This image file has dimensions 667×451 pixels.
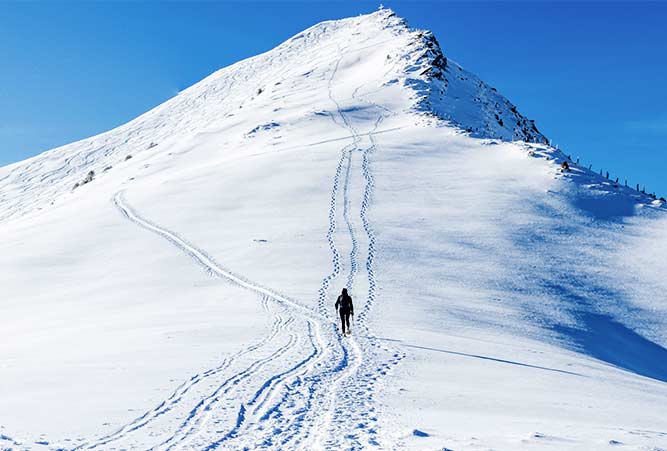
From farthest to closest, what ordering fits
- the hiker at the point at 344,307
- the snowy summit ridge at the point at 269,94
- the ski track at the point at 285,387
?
the snowy summit ridge at the point at 269,94
the hiker at the point at 344,307
the ski track at the point at 285,387

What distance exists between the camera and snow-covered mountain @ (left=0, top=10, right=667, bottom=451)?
36.1ft

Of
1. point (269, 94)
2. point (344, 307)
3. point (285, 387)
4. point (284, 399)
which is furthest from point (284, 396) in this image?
point (269, 94)

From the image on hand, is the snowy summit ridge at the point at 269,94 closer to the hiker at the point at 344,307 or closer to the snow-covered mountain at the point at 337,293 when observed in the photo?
the snow-covered mountain at the point at 337,293

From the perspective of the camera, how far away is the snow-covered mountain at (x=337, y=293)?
433 inches

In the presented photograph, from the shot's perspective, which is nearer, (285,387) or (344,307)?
(285,387)

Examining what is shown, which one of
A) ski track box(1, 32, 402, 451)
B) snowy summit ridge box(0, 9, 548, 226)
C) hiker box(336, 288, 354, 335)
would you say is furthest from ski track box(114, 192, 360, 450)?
snowy summit ridge box(0, 9, 548, 226)

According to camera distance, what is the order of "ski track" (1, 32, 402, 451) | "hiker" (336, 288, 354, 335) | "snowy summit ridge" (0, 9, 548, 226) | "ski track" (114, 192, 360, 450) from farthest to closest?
"snowy summit ridge" (0, 9, 548, 226) < "hiker" (336, 288, 354, 335) < "ski track" (114, 192, 360, 450) < "ski track" (1, 32, 402, 451)

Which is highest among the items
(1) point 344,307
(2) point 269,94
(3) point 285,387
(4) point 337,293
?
(2) point 269,94

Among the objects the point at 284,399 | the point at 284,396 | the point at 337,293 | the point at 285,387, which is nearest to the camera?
the point at 284,399

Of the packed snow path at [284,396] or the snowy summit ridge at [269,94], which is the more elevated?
the snowy summit ridge at [269,94]

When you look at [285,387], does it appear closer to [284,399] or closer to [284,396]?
[284,396]

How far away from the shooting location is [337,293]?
25.7m

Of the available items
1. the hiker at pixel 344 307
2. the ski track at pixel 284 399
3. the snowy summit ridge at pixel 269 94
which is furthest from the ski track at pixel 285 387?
the snowy summit ridge at pixel 269 94

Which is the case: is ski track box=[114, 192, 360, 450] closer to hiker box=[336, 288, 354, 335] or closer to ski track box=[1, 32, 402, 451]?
ski track box=[1, 32, 402, 451]
